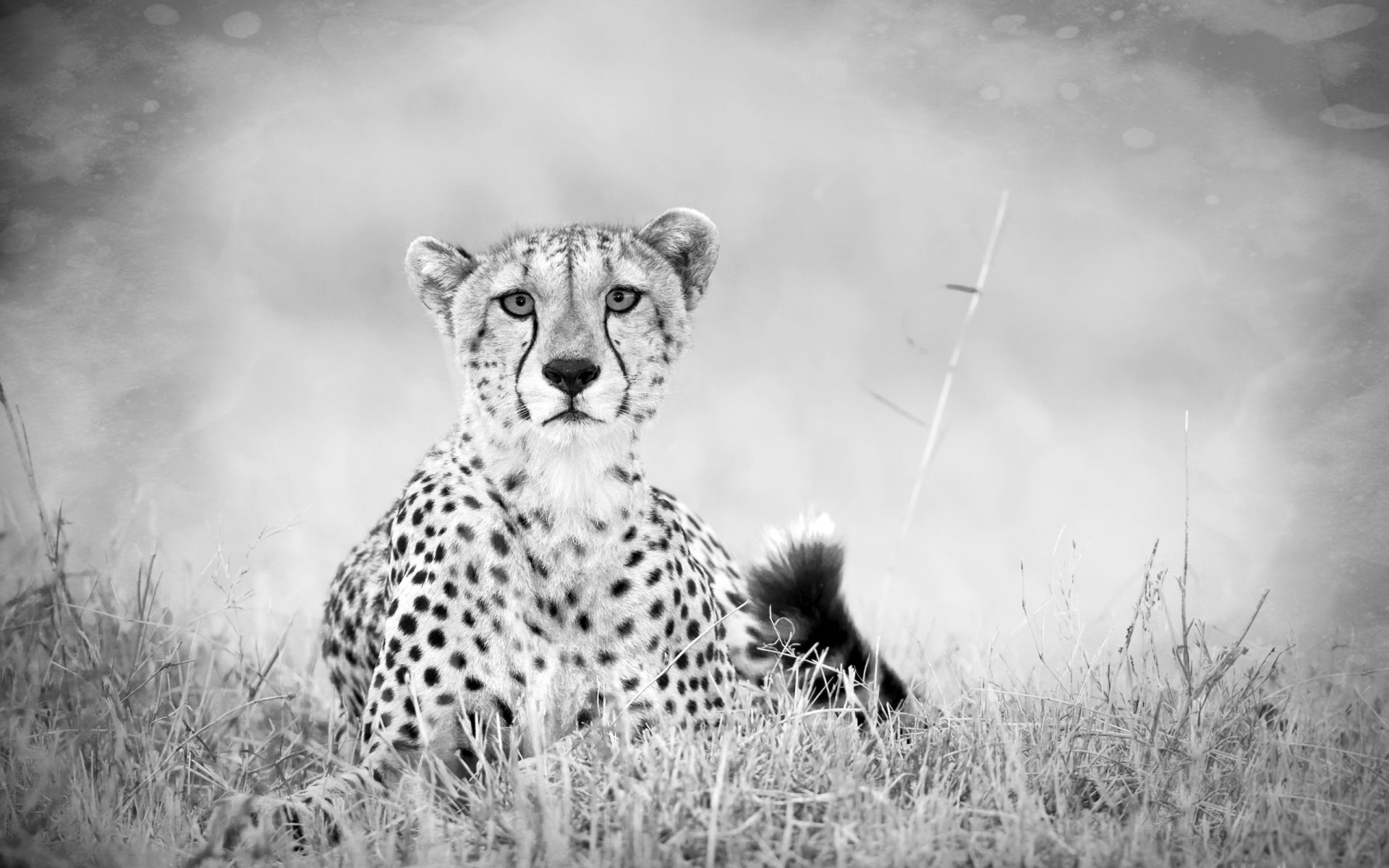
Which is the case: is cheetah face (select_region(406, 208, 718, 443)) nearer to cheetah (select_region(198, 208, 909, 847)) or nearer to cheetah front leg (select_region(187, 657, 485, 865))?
cheetah (select_region(198, 208, 909, 847))

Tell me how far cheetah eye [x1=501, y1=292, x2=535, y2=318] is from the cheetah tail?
2.41ft

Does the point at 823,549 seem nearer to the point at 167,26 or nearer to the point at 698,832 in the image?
the point at 698,832

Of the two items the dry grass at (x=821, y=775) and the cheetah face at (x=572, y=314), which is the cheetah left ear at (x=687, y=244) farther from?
the dry grass at (x=821, y=775)

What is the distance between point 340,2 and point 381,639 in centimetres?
174

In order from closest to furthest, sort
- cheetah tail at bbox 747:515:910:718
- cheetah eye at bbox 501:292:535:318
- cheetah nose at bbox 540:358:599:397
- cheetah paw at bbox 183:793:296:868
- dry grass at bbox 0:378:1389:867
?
dry grass at bbox 0:378:1389:867
cheetah paw at bbox 183:793:296:868
cheetah nose at bbox 540:358:599:397
cheetah eye at bbox 501:292:535:318
cheetah tail at bbox 747:515:910:718

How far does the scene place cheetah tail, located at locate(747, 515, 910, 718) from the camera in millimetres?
2225

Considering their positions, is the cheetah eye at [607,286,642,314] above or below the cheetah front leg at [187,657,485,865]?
above

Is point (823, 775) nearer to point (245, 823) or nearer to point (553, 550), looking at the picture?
point (553, 550)

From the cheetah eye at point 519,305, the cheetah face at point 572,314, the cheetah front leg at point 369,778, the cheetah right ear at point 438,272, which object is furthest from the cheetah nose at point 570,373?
the cheetah front leg at point 369,778

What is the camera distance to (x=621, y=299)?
209 cm

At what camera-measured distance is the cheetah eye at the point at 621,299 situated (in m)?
2.08

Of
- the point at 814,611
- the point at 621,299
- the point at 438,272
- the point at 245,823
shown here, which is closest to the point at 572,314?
the point at 621,299

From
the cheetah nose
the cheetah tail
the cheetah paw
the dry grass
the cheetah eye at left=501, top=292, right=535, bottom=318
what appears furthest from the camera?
the cheetah tail

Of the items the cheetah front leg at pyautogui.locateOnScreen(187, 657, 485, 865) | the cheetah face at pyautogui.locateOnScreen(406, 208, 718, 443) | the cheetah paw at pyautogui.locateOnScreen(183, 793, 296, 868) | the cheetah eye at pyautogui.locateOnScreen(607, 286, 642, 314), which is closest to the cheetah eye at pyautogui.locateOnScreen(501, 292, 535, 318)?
the cheetah face at pyautogui.locateOnScreen(406, 208, 718, 443)
